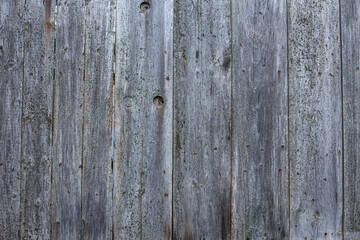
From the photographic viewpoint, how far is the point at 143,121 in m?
1.22

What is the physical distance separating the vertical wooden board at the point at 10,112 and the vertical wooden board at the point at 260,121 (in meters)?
1.08

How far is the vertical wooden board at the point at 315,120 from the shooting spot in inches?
48.3

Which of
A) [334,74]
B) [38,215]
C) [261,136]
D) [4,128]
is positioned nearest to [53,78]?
[4,128]

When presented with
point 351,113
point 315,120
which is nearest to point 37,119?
point 315,120

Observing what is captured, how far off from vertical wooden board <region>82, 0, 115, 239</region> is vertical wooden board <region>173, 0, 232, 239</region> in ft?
1.09

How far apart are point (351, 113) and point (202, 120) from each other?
76cm

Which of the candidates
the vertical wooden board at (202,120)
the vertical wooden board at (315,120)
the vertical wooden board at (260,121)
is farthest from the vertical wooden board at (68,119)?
the vertical wooden board at (315,120)

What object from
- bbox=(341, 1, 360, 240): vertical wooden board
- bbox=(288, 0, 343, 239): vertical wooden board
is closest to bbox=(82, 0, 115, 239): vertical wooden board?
bbox=(288, 0, 343, 239): vertical wooden board

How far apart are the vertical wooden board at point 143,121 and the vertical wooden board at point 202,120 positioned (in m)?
0.05

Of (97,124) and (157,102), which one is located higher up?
(157,102)

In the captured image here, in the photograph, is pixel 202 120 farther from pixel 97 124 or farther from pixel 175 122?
pixel 97 124

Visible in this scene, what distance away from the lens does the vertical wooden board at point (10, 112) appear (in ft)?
4.00

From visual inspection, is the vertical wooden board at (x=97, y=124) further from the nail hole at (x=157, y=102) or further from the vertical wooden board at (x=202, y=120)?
the vertical wooden board at (x=202, y=120)

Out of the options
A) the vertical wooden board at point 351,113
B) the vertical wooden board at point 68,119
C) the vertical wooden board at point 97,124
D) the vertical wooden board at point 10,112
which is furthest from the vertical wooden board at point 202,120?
the vertical wooden board at point 10,112
